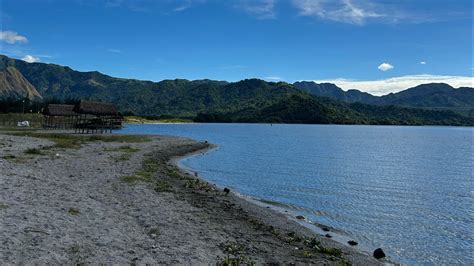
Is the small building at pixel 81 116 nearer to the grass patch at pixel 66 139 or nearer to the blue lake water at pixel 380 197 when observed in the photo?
the grass patch at pixel 66 139

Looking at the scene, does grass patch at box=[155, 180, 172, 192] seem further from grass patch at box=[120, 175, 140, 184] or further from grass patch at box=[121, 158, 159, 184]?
grass patch at box=[120, 175, 140, 184]

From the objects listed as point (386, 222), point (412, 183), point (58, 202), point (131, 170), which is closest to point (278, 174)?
point (412, 183)

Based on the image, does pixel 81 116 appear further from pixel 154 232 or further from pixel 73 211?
pixel 154 232

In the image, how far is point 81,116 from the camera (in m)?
98.5

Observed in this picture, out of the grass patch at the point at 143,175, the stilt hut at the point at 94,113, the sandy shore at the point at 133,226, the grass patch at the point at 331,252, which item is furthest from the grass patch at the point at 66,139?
the grass patch at the point at 331,252

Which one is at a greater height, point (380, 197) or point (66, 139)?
point (66, 139)

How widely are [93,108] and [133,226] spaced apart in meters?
83.7

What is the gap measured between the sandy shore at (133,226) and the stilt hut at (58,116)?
257 feet

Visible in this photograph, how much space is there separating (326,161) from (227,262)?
5292 centimetres

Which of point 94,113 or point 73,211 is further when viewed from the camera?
point 94,113

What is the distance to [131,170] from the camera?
33.6 m

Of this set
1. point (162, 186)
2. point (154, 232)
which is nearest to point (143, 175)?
point (162, 186)

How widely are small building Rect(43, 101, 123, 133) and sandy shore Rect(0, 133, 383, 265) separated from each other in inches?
2631

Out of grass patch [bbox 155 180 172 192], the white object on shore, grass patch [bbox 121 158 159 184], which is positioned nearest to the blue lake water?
grass patch [bbox 121 158 159 184]
